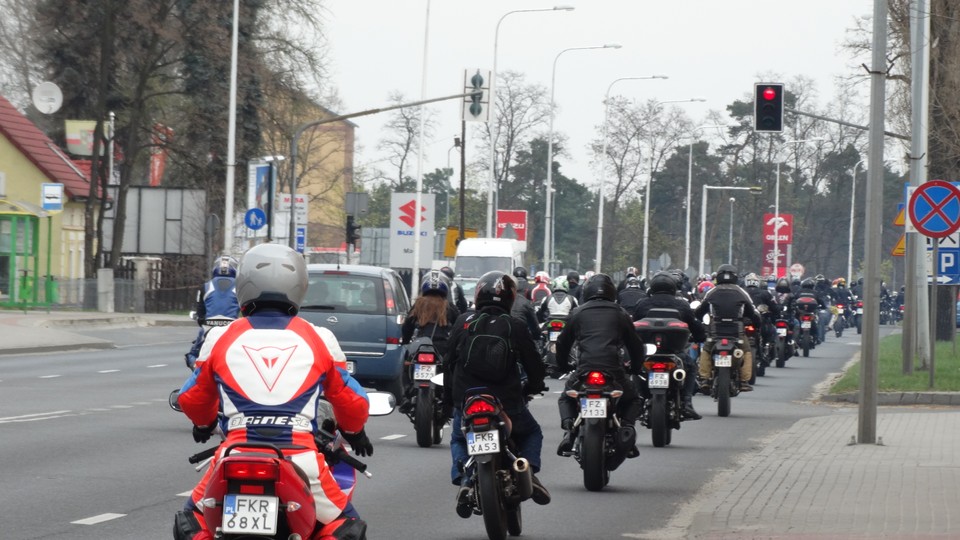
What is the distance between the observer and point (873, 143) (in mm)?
16672

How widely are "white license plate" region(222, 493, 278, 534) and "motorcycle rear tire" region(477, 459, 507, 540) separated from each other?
15.0 ft

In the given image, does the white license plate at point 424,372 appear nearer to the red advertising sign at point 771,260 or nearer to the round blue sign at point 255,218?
the round blue sign at point 255,218

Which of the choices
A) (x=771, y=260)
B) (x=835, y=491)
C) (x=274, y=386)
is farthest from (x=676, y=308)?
(x=771, y=260)

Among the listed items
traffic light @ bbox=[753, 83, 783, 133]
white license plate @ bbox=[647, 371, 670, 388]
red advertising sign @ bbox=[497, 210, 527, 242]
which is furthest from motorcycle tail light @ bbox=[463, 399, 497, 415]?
red advertising sign @ bbox=[497, 210, 527, 242]

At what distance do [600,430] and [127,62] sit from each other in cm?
4392

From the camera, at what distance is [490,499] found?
9820mm

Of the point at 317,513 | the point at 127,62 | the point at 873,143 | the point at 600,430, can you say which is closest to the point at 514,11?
the point at 127,62

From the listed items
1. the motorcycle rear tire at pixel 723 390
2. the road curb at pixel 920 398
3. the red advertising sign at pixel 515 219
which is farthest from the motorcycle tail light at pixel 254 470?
the red advertising sign at pixel 515 219

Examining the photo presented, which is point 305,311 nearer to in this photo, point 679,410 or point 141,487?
point 679,410

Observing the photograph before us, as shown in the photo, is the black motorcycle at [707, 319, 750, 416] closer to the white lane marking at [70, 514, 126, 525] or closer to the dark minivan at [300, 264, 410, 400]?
the dark minivan at [300, 264, 410, 400]

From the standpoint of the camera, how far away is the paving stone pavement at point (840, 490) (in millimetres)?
10328

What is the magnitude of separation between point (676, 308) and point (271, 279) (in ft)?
35.2

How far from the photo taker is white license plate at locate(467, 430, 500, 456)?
388 inches

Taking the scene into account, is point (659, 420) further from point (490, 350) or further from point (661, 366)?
point (490, 350)
